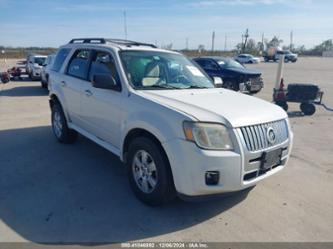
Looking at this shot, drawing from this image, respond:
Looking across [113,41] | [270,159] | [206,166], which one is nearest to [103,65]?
[113,41]

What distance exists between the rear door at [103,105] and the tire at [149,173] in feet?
1.68

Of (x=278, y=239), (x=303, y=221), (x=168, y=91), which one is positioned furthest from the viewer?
(x=168, y=91)

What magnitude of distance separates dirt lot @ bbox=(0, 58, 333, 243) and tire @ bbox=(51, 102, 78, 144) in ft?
0.98

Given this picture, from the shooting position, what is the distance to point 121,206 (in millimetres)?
3699

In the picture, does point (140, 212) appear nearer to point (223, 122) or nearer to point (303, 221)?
point (223, 122)

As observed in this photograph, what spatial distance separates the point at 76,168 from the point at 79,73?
1.61 m

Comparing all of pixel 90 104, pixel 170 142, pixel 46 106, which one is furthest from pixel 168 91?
pixel 46 106

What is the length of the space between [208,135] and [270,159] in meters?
0.85

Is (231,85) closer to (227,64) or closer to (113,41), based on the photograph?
(227,64)

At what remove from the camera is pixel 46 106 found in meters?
10.5

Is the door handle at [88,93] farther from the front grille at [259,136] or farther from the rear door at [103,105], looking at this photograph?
the front grille at [259,136]

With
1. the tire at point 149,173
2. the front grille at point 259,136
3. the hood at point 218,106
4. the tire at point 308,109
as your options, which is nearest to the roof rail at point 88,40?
the hood at point 218,106

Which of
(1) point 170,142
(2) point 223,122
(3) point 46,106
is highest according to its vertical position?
(2) point 223,122

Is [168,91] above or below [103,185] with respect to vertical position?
above
